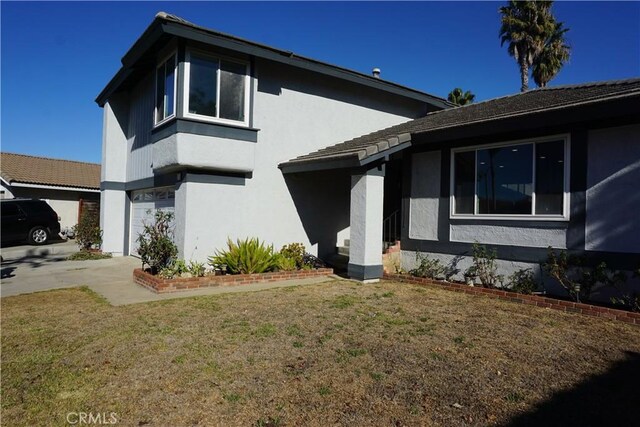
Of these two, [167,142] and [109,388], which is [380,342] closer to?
[109,388]

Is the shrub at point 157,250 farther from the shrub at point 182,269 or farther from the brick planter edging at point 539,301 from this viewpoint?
the brick planter edging at point 539,301

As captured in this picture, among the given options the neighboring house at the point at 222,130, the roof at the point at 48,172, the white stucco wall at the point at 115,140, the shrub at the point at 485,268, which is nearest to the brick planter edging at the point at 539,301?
the shrub at the point at 485,268

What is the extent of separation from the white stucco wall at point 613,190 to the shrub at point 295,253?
6.48 m

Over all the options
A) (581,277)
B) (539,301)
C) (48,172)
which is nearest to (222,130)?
(539,301)

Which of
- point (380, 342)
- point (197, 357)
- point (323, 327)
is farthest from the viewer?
point (323, 327)

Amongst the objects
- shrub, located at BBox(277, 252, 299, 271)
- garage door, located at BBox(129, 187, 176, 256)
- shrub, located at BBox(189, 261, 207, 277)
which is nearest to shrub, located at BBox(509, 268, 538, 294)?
shrub, located at BBox(277, 252, 299, 271)

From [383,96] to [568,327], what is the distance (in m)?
10.5

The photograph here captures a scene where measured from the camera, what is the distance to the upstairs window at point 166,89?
402 inches

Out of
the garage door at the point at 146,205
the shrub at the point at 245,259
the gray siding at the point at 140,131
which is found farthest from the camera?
the gray siding at the point at 140,131

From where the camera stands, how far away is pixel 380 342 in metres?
5.23

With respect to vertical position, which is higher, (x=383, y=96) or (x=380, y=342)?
(x=383, y=96)

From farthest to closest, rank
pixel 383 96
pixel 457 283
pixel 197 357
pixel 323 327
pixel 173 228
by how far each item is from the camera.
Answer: pixel 383 96 → pixel 173 228 → pixel 457 283 → pixel 323 327 → pixel 197 357

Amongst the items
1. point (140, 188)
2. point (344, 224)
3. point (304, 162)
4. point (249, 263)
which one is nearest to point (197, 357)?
point (249, 263)

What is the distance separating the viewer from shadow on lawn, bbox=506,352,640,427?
3.32m
